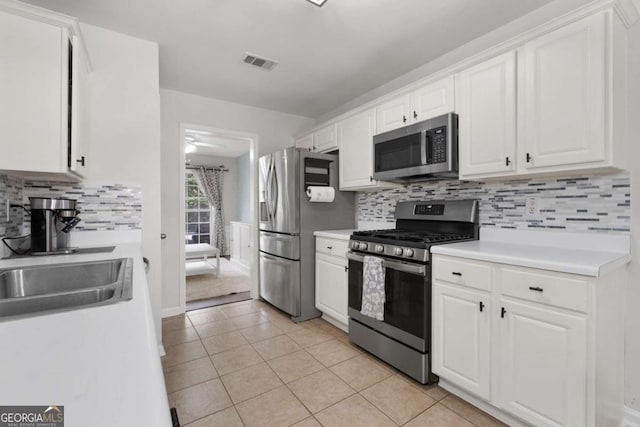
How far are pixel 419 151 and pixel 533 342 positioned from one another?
144 centimetres

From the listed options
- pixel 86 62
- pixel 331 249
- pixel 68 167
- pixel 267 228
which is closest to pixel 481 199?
pixel 331 249

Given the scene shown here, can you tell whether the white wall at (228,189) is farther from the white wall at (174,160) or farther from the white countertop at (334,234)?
the white countertop at (334,234)

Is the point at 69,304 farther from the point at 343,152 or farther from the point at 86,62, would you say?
the point at 343,152

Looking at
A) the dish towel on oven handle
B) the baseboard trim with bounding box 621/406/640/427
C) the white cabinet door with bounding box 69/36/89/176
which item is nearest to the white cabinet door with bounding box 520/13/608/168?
the dish towel on oven handle

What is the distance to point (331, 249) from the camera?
9.64 feet

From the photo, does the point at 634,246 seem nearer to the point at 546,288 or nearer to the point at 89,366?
the point at 546,288

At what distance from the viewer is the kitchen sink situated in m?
0.91

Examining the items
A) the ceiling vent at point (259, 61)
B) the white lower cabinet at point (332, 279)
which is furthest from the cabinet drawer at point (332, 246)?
the ceiling vent at point (259, 61)

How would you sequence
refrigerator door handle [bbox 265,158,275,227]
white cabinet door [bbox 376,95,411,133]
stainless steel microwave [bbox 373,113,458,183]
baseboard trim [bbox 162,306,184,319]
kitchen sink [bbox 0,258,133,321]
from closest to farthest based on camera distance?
1. kitchen sink [bbox 0,258,133,321]
2. stainless steel microwave [bbox 373,113,458,183]
3. white cabinet door [bbox 376,95,411,133]
4. baseboard trim [bbox 162,306,184,319]
5. refrigerator door handle [bbox 265,158,275,227]

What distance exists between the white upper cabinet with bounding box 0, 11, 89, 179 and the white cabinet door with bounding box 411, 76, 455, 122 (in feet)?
7.53

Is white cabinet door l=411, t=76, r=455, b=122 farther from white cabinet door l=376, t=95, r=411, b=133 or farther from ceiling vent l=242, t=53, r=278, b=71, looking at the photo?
ceiling vent l=242, t=53, r=278, b=71

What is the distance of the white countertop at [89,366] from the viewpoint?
0.43m

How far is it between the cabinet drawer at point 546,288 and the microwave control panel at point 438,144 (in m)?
0.93

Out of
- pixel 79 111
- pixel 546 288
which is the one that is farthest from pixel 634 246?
pixel 79 111
